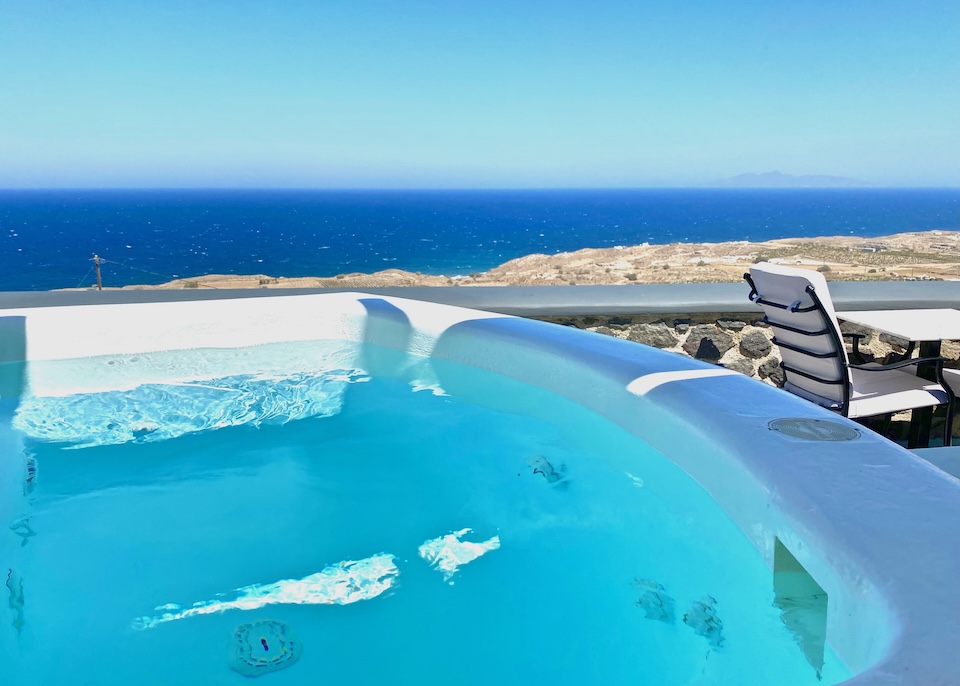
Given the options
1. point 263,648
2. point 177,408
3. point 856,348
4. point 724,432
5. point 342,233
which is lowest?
point 342,233

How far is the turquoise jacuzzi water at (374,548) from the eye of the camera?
125 cm

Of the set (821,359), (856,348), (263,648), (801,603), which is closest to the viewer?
(801,603)

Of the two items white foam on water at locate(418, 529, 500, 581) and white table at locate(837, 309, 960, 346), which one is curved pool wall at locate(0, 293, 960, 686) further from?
white table at locate(837, 309, 960, 346)

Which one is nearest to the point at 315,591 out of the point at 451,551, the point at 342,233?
the point at 451,551

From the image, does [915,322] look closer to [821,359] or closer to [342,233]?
[821,359]

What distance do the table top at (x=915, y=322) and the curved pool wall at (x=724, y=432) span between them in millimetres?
917

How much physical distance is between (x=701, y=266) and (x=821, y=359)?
2.49 metres

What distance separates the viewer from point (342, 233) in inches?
1574

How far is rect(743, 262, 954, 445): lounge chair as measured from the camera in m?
2.21

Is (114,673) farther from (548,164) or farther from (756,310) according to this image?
(548,164)

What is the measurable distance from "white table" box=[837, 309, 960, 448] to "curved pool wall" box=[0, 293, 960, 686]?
931 millimetres

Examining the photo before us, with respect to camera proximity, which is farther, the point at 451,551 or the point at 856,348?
the point at 856,348

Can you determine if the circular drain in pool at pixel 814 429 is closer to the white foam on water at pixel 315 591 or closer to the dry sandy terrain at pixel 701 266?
the white foam on water at pixel 315 591

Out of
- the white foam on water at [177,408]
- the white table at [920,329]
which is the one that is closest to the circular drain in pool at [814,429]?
the white table at [920,329]
